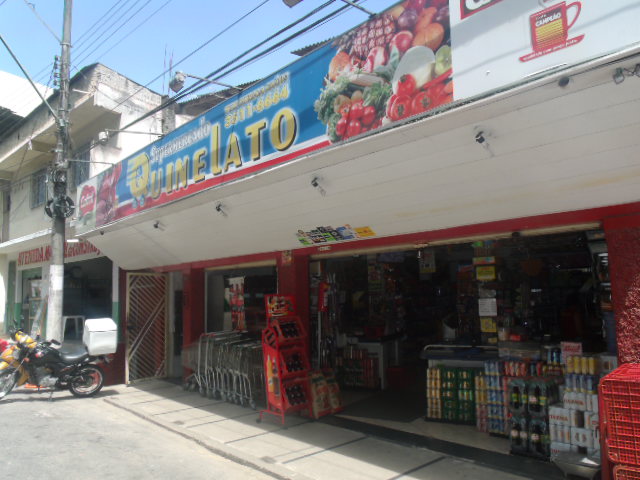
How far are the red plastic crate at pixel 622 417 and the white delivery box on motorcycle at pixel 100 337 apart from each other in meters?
9.05

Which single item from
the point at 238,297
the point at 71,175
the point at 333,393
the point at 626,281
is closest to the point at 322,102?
the point at 626,281

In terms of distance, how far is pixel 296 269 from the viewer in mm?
8148

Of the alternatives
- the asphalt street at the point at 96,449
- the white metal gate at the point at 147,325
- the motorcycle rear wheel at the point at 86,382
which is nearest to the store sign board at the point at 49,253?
the white metal gate at the point at 147,325

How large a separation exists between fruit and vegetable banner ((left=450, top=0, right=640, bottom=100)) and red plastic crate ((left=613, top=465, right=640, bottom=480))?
291 centimetres

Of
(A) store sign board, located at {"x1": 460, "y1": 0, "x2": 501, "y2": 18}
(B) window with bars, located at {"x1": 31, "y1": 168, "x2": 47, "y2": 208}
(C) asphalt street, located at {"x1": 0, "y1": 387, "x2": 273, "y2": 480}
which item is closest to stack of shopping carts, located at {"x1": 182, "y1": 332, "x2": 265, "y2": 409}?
(C) asphalt street, located at {"x1": 0, "y1": 387, "x2": 273, "y2": 480}

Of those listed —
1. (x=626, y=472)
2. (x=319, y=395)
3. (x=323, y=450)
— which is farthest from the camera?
(x=319, y=395)

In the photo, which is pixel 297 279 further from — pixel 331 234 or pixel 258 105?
pixel 258 105

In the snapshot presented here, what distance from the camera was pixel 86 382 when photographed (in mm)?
9766

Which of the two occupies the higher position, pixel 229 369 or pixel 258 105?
pixel 258 105

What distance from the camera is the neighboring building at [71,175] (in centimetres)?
1444

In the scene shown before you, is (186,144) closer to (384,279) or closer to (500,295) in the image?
(384,279)

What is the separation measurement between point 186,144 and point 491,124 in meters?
5.14

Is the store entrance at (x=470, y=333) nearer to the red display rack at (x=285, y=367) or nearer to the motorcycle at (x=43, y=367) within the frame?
the red display rack at (x=285, y=367)

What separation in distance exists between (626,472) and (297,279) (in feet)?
17.8
